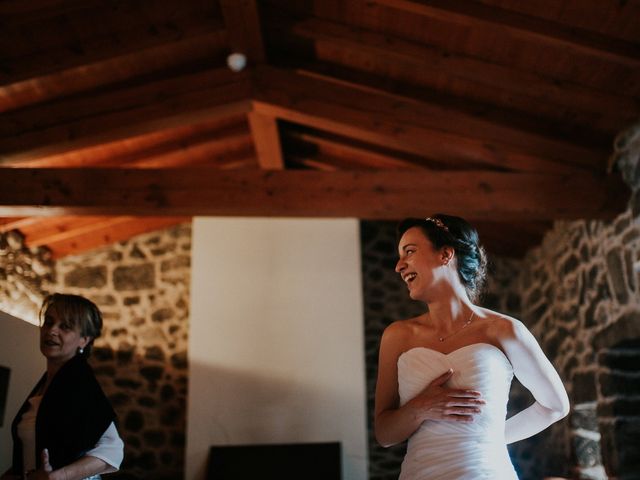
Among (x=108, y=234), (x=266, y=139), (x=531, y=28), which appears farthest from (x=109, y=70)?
(x=108, y=234)

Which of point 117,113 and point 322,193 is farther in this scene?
point 117,113

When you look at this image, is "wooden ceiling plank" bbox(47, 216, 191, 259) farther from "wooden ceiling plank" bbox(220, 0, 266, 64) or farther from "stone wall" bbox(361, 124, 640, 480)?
"wooden ceiling plank" bbox(220, 0, 266, 64)

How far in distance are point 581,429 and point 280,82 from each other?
3706mm

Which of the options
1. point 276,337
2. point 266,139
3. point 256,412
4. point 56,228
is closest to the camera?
point 266,139

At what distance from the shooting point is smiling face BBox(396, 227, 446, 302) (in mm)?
1993

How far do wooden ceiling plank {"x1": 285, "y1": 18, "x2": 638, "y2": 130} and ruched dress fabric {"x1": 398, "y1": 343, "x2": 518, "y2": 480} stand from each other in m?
2.95

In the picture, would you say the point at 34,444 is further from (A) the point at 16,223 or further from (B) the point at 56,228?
(B) the point at 56,228

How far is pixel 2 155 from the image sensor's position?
4930mm

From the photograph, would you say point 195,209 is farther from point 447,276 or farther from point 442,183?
point 447,276

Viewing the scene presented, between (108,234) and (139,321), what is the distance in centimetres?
96

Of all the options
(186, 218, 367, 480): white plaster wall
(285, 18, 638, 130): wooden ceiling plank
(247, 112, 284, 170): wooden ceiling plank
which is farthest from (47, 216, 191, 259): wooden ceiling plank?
(285, 18, 638, 130): wooden ceiling plank

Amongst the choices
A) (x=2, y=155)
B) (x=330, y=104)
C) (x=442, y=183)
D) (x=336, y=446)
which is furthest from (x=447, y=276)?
(x=336, y=446)

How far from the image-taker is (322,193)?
4859 millimetres

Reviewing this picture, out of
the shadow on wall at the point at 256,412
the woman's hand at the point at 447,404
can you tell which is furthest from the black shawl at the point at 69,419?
the shadow on wall at the point at 256,412
